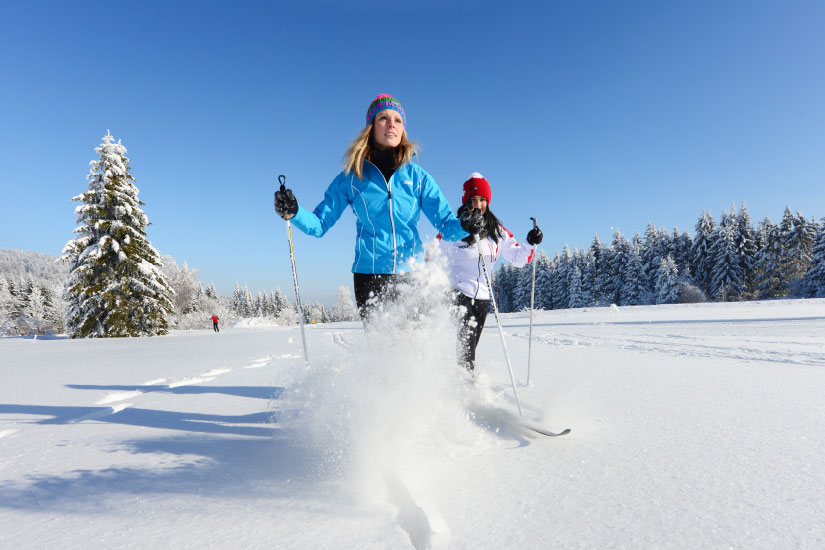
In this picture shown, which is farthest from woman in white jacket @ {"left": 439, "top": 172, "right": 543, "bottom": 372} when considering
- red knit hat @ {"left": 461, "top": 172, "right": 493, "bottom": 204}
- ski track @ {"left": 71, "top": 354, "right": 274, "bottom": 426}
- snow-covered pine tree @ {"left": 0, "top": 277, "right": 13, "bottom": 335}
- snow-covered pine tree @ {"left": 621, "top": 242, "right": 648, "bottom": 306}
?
snow-covered pine tree @ {"left": 0, "top": 277, "right": 13, "bottom": 335}

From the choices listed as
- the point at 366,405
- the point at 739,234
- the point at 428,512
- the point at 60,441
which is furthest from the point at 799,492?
the point at 739,234

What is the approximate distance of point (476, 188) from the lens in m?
A: 3.43

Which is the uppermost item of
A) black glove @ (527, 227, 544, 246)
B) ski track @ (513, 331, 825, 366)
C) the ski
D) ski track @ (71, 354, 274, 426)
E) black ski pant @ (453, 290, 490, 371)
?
black glove @ (527, 227, 544, 246)

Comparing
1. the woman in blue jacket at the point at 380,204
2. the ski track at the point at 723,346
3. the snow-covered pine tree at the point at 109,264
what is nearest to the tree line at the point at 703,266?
the ski track at the point at 723,346

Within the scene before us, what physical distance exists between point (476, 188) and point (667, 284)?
38851 millimetres

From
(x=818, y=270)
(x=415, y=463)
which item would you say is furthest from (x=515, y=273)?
(x=415, y=463)

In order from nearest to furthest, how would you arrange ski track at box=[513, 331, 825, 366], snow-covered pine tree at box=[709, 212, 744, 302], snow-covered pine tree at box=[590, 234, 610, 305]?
ski track at box=[513, 331, 825, 366], snow-covered pine tree at box=[709, 212, 744, 302], snow-covered pine tree at box=[590, 234, 610, 305]

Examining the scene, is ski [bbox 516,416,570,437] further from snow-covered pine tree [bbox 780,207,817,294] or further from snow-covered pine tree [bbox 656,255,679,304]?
snow-covered pine tree [bbox 780,207,817,294]

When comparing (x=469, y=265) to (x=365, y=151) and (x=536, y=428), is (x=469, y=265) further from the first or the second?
(x=536, y=428)

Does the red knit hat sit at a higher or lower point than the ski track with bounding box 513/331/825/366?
higher

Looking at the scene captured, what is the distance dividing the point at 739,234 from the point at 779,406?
142 ft

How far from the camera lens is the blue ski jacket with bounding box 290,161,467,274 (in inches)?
97.0

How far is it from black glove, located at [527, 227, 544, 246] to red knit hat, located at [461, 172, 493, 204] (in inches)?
19.6

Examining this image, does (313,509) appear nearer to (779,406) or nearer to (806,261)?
(779,406)
